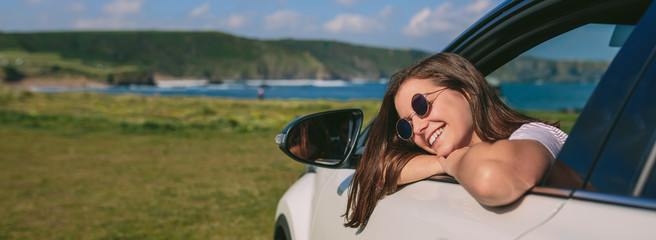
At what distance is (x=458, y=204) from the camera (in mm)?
1244

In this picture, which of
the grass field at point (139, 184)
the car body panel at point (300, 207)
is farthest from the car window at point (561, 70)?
the car body panel at point (300, 207)

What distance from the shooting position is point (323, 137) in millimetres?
2283

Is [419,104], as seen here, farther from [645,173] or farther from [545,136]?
[645,173]

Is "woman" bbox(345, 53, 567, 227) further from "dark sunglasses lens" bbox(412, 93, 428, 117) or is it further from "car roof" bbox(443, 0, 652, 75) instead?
"car roof" bbox(443, 0, 652, 75)

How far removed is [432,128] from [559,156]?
0.45 metres

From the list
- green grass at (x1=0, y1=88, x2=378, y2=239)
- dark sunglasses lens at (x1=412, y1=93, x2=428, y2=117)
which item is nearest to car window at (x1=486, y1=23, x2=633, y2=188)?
dark sunglasses lens at (x1=412, y1=93, x2=428, y2=117)

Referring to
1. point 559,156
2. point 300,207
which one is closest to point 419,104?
point 559,156

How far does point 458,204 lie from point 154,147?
13.6 meters

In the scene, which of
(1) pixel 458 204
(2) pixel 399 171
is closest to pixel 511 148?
(1) pixel 458 204

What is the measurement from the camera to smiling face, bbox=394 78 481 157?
146cm

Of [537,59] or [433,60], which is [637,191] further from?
[537,59]

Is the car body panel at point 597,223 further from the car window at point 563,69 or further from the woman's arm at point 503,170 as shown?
the car window at point 563,69

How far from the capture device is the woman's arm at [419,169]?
143 centimetres

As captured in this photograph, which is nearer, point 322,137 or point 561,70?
point 561,70
